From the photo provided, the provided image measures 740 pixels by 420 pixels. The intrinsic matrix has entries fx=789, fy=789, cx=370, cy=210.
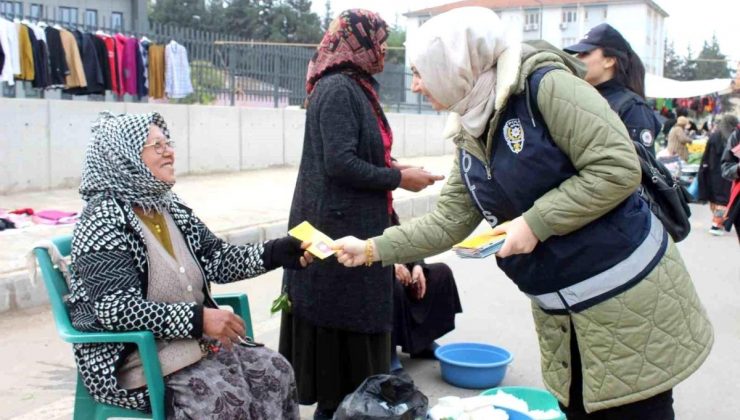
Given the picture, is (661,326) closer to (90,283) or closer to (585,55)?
(90,283)

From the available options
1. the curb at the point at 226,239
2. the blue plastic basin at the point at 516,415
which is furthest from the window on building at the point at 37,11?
the blue plastic basin at the point at 516,415

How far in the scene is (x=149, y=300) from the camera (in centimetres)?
271

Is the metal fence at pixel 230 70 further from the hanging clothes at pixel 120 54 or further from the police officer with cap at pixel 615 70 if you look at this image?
the police officer with cap at pixel 615 70

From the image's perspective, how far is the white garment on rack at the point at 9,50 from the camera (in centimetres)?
944

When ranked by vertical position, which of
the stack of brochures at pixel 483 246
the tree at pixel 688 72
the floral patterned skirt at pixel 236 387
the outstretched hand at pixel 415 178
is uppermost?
the tree at pixel 688 72

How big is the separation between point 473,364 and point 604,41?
1794 mm

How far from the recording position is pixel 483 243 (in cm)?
205

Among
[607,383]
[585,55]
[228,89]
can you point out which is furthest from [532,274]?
[228,89]

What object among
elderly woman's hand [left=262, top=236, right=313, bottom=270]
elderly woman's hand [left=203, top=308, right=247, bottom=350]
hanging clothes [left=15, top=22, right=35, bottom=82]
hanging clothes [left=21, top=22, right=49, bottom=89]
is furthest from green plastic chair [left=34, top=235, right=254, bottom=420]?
hanging clothes [left=21, top=22, right=49, bottom=89]

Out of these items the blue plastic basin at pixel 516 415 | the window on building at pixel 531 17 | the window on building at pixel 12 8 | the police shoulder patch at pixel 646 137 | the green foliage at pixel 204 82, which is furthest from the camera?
the window on building at pixel 531 17

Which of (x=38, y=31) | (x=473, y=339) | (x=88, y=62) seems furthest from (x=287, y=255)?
(x=88, y=62)

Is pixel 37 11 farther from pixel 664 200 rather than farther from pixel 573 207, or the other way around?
pixel 573 207

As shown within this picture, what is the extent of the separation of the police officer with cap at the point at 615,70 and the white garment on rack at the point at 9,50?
7.65 m

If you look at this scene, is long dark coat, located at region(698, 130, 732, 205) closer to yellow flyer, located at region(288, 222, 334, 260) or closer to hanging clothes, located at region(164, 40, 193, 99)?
hanging clothes, located at region(164, 40, 193, 99)
